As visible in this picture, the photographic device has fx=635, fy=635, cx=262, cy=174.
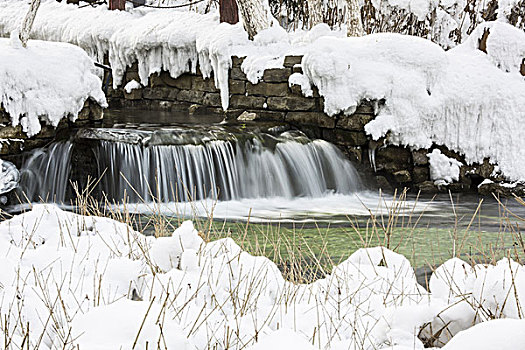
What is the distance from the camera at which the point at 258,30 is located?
10039 millimetres

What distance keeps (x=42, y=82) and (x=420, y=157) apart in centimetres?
488

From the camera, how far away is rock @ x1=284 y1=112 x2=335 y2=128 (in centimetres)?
886

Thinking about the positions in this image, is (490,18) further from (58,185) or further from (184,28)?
(58,185)

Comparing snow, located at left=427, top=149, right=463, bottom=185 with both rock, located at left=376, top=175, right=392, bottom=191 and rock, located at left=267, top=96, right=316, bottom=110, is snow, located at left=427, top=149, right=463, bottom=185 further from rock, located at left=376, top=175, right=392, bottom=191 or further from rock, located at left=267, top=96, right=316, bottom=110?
rock, located at left=267, top=96, right=316, bottom=110

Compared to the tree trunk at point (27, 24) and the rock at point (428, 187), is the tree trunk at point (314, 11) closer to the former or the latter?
the rock at point (428, 187)

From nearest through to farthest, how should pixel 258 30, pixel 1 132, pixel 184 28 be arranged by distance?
pixel 1 132 → pixel 258 30 → pixel 184 28

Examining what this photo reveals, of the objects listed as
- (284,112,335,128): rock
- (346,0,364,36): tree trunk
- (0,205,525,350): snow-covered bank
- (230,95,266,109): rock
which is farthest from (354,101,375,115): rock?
(0,205,525,350): snow-covered bank

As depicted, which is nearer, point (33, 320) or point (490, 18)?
point (33, 320)

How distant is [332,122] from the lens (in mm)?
8828

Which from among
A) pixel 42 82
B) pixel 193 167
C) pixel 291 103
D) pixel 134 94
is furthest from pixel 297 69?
pixel 134 94

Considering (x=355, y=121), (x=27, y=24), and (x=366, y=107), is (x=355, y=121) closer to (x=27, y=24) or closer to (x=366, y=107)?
(x=366, y=107)

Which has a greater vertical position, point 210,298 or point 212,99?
point 212,99

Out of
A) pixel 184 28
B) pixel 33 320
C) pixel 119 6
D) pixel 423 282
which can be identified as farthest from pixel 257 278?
pixel 119 6

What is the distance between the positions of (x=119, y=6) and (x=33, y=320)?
12.0m
